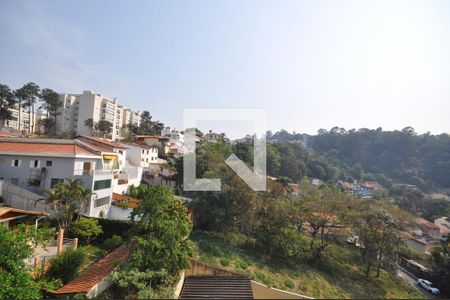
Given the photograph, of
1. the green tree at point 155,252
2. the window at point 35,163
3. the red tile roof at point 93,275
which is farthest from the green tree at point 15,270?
the window at point 35,163

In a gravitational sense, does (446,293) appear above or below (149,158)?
below

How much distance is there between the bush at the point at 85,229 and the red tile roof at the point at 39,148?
15.4 feet

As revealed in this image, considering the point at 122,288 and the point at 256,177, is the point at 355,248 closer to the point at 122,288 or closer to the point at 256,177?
the point at 256,177

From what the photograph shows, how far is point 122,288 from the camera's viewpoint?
27.2ft

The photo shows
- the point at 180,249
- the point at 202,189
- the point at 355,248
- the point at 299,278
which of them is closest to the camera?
the point at 180,249

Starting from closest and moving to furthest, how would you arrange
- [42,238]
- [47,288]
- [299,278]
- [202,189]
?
1. [47,288]
2. [42,238]
3. [299,278]
4. [202,189]

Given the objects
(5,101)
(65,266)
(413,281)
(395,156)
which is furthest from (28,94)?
(395,156)

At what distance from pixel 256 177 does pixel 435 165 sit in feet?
237

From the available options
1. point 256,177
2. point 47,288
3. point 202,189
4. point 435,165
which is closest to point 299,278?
point 256,177

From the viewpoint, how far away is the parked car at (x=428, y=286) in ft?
44.3

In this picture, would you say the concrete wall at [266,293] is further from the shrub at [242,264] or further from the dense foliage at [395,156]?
the dense foliage at [395,156]

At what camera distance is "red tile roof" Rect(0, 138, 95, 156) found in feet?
51.8

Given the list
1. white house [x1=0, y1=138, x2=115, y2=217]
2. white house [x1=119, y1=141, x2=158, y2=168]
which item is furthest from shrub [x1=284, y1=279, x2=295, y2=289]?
white house [x1=119, y1=141, x2=158, y2=168]

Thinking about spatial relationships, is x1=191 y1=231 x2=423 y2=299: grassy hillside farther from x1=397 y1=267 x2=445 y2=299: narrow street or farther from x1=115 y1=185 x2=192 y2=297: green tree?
x1=115 y1=185 x2=192 y2=297: green tree
